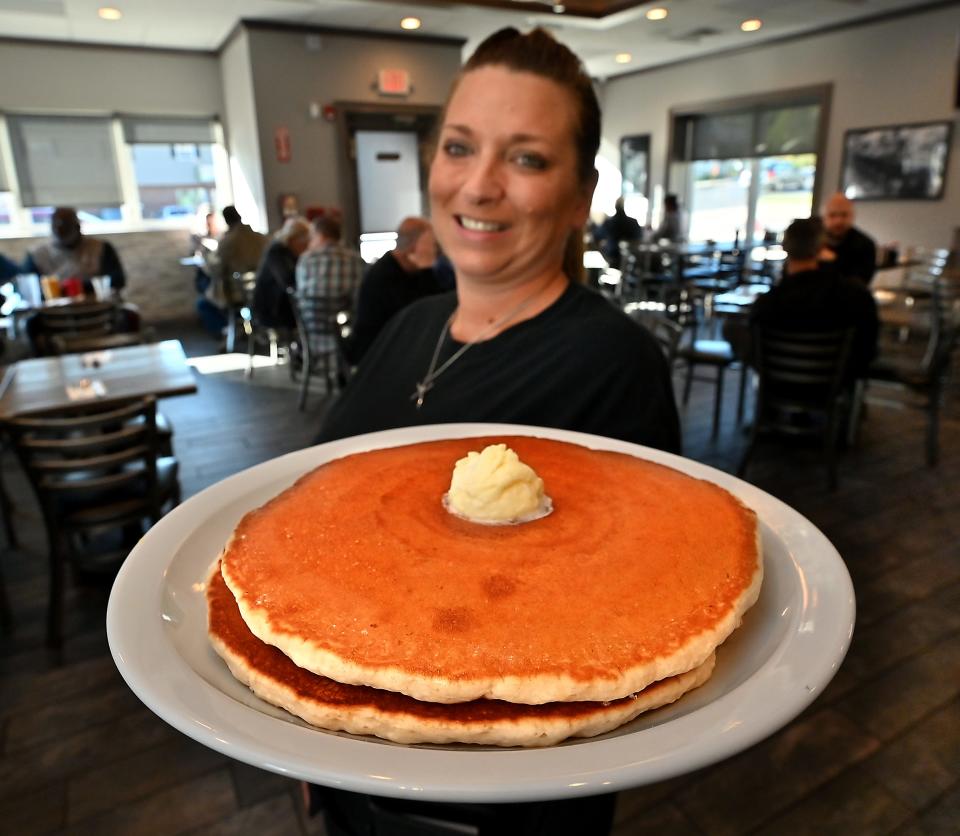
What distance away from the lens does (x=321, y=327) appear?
5.23 m

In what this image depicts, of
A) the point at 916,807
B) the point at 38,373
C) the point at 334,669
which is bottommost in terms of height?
the point at 916,807

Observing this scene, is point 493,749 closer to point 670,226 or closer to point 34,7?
point 34,7

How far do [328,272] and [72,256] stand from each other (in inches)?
91.1

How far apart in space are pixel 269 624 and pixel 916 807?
6.60 ft

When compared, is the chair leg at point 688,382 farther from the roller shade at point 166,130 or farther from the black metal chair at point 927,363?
the roller shade at point 166,130

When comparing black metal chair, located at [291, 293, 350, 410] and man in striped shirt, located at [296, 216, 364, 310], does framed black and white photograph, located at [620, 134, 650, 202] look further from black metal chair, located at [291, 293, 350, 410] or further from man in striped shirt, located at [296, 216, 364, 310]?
black metal chair, located at [291, 293, 350, 410]

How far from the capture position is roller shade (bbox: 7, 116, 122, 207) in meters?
8.34

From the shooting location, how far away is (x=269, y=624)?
1.88ft

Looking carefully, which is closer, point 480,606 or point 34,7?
point 480,606

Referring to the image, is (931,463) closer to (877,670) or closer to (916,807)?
(877,670)

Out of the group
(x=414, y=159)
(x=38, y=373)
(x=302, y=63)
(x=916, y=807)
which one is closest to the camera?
(x=916, y=807)

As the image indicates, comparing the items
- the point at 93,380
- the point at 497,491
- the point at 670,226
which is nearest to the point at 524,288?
the point at 497,491

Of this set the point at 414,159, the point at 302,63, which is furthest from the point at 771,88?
the point at 302,63

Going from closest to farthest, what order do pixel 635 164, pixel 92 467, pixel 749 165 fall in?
pixel 92 467 → pixel 749 165 → pixel 635 164
